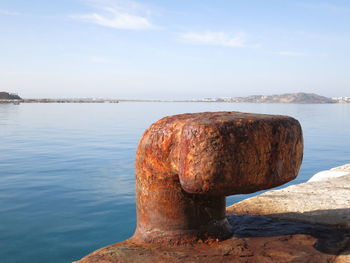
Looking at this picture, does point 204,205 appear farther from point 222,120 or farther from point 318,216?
point 318,216

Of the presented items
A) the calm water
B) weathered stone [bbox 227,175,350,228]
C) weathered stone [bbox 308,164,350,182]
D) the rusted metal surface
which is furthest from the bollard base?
the calm water

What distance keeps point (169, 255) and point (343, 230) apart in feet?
4.41

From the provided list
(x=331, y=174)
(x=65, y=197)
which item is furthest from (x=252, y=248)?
(x=65, y=197)

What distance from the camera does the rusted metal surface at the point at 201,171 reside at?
6.62 feet

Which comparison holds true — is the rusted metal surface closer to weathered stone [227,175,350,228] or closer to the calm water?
weathered stone [227,175,350,228]

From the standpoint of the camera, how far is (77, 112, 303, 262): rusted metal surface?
2018 mm

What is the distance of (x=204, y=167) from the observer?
2023 mm

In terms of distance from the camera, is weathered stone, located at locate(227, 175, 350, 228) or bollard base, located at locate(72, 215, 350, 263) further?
weathered stone, located at locate(227, 175, 350, 228)

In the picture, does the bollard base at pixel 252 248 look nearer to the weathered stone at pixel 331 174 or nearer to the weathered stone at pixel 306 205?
the weathered stone at pixel 306 205

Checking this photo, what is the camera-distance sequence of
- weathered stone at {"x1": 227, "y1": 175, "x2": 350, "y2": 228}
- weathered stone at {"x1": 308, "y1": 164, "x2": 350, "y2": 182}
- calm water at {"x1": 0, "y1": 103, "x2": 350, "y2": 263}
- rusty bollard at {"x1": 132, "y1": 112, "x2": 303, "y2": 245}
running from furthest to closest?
calm water at {"x1": 0, "y1": 103, "x2": 350, "y2": 263} → weathered stone at {"x1": 308, "y1": 164, "x2": 350, "y2": 182} → weathered stone at {"x1": 227, "y1": 175, "x2": 350, "y2": 228} → rusty bollard at {"x1": 132, "y1": 112, "x2": 303, "y2": 245}

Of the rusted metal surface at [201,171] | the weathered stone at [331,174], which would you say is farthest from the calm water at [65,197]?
the rusted metal surface at [201,171]

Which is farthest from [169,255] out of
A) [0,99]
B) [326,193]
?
[0,99]

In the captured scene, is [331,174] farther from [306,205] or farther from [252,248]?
[252,248]

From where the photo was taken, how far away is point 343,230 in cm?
273
